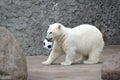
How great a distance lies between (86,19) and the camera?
460 inches

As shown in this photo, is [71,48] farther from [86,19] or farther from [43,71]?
[86,19]

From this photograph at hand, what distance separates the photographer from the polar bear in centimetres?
822

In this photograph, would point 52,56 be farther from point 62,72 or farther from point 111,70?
point 111,70

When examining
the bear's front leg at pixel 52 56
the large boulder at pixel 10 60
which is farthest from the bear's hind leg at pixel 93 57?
the large boulder at pixel 10 60

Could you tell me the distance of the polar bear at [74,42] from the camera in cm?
822

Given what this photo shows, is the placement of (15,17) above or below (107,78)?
above

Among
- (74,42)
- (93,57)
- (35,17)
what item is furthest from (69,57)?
(35,17)

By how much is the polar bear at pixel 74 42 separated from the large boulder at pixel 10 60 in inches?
66.1

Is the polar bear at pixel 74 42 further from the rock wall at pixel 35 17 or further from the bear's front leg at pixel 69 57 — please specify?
the rock wall at pixel 35 17

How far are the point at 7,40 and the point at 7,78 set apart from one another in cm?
63

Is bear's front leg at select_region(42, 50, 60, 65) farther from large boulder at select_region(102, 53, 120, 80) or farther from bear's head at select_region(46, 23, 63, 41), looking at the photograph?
large boulder at select_region(102, 53, 120, 80)

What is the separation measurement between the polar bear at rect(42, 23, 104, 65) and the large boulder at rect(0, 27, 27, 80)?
5.51 ft

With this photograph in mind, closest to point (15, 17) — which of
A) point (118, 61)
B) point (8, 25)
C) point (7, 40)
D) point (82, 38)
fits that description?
point (8, 25)

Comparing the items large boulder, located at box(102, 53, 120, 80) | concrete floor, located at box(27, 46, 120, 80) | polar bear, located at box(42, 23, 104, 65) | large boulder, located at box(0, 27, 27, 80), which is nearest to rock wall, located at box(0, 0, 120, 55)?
concrete floor, located at box(27, 46, 120, 80)
